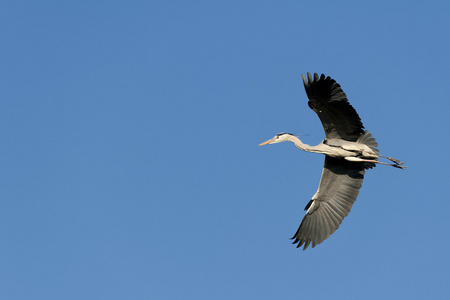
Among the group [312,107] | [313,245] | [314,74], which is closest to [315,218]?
[313,245]

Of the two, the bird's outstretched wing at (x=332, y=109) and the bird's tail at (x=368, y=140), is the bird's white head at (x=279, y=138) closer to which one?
the bird's outstretched wing at (x=332, y=109)

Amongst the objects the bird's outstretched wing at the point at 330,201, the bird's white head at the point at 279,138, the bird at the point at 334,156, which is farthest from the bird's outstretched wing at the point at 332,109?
the bird's white head at the point at 279,138

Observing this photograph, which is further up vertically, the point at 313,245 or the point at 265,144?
the point at 265,144

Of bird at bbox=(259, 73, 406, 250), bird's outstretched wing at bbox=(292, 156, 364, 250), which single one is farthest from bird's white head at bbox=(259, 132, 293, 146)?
bird's outstretched wing at bbox=(292, 156, 364, 250)

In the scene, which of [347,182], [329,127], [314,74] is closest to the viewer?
[314,74]

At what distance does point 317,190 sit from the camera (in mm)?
14312

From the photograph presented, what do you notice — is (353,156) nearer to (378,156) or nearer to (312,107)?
(378,156)

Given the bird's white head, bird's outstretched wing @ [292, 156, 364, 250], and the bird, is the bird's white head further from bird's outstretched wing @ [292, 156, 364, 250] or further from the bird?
bird's outstretched wing @ [292, 156, 364, 250]

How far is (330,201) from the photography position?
46.5ft

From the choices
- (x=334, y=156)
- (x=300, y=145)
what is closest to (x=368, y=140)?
(x=334, y=156)

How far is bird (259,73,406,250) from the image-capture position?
12352 mm

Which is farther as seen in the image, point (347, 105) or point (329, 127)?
point (329, 127)

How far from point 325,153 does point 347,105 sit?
1.54 m

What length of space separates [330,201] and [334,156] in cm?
129
